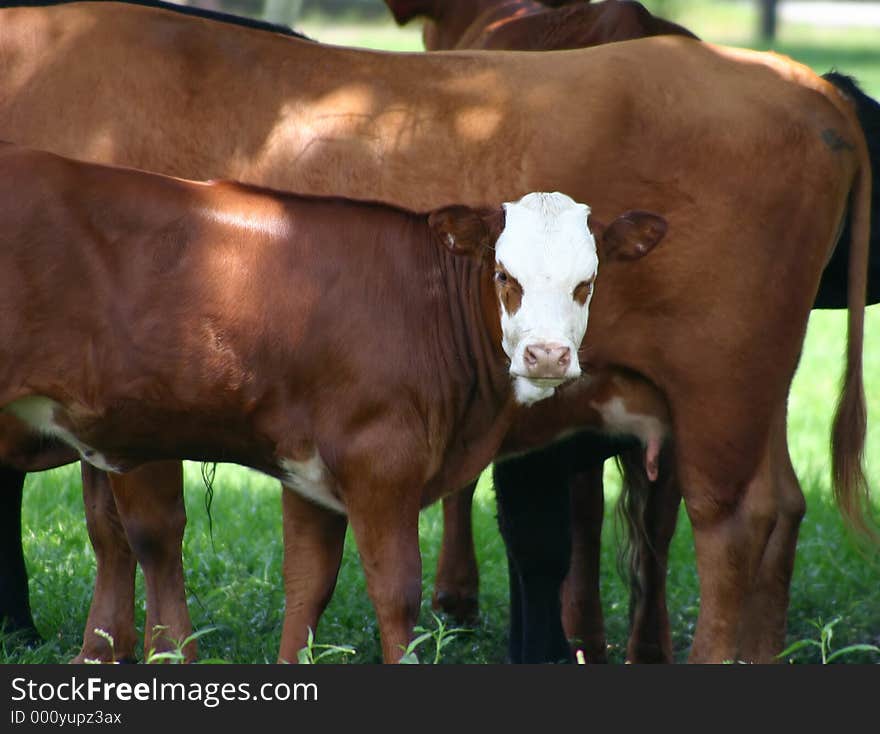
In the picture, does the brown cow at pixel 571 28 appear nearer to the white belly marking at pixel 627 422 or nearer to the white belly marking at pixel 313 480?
the white belly marking at pixel 627 422

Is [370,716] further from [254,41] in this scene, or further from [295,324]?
[254,41]

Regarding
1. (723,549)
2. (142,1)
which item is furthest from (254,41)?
(723,549)

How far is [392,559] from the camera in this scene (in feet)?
16.9

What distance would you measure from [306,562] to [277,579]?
69.6 inches

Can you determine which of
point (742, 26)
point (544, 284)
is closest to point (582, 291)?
point (544, 284)

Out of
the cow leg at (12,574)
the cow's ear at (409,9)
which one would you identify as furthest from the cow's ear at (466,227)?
the cow's ear at (409,9)

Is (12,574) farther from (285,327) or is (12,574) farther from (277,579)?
(285,327)

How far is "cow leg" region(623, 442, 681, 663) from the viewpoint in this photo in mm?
6773

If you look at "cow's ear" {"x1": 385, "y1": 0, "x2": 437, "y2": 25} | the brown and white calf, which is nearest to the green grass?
the brown and white calf

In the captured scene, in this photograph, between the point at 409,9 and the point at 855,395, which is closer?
the point at 855,395

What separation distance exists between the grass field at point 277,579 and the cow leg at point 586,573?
321mm

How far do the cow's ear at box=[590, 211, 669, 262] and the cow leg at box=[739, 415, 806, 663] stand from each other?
1.53 meters

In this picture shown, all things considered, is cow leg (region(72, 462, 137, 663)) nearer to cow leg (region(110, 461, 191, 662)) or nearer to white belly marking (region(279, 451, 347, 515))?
cow leg (region(110, 461, 191, 662))

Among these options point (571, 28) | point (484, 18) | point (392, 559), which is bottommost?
point (392, 559)
